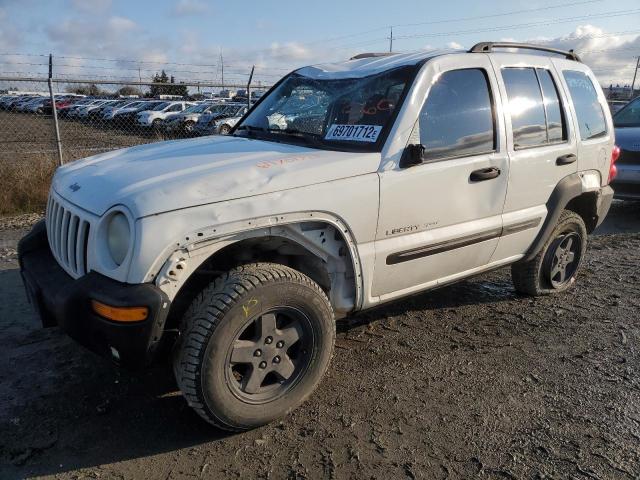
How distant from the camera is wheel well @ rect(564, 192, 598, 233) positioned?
444cm

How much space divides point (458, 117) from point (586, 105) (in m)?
1.65

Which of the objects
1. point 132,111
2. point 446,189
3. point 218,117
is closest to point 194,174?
point 446,189

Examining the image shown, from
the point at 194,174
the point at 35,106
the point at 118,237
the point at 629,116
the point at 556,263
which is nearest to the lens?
the point at 118,237

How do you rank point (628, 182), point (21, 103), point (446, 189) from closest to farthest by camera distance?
point (446, 189), point (628, 182), point (21, 103)

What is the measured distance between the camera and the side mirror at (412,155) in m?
2.96

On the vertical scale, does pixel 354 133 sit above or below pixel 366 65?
below

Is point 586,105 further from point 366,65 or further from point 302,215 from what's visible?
point 302,215

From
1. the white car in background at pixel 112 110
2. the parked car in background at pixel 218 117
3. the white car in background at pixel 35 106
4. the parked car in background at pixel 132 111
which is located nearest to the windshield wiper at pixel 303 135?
the parked car in background at pixel 218 117

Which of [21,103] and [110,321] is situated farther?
[21,103]

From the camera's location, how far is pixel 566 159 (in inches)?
155

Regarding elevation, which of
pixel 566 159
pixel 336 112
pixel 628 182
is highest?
pixel 336 112

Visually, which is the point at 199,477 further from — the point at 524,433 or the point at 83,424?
the point at 524,433

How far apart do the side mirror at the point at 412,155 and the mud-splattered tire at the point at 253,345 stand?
0.88 metres

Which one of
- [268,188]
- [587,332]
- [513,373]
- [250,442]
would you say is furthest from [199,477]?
[587,332]
